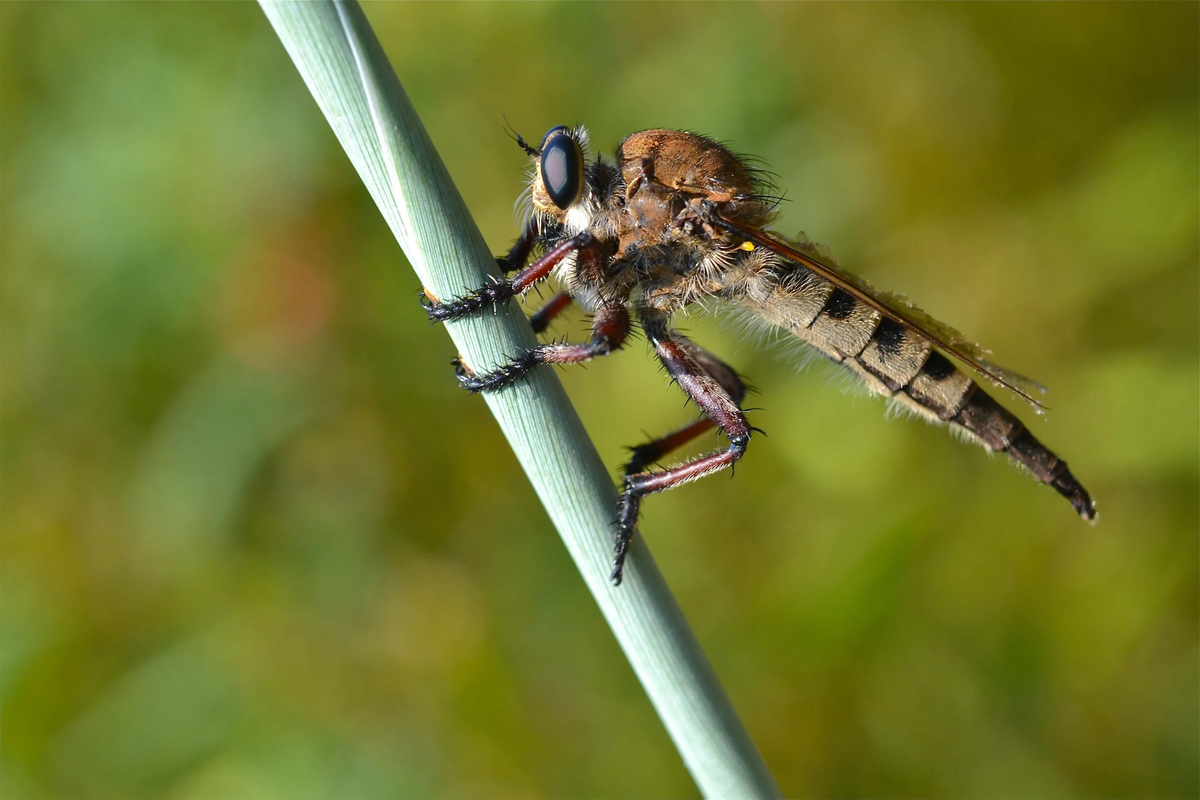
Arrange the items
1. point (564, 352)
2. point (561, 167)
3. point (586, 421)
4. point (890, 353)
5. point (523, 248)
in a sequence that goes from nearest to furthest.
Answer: point (564, 352) < point (561, 167) < point (523, 248) < point (890, 353) < point (586, 421)

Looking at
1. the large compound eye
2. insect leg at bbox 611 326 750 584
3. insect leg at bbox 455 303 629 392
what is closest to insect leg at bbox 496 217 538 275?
the large compound eye

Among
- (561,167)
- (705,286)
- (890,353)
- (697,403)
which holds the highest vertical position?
(561,167)

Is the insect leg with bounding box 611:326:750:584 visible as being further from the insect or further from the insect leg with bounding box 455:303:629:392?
the insect leg with bounding box 455:303:629:392

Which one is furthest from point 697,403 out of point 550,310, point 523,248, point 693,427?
point 523,248

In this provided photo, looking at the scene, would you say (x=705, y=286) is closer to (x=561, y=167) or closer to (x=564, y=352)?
(x=561, y=167)

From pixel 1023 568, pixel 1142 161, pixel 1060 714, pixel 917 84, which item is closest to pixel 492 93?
pixel 917 84

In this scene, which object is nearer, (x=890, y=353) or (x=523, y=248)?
(x=523, y=248)

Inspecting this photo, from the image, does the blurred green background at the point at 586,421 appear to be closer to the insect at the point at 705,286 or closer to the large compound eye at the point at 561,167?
the insect at the point at 705,286

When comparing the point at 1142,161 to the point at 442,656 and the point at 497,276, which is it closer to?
the point at 497,276
